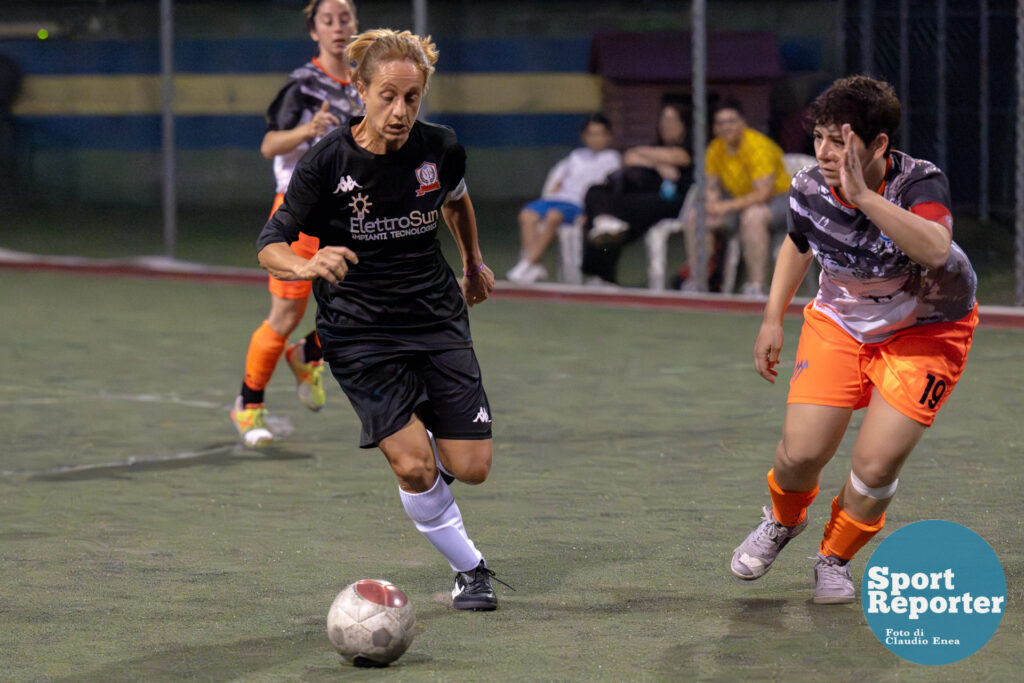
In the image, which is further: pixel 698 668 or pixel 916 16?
pixel 916 16

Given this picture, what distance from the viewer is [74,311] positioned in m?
12.6

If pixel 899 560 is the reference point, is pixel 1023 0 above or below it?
above

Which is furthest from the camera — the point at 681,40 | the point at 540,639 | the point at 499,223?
the point at 499,223

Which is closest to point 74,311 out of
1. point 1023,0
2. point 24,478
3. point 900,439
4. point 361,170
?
point 24,478

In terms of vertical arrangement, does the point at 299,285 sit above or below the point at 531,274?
above

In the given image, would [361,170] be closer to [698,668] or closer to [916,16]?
[698,668]

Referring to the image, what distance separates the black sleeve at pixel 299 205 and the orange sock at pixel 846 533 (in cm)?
182

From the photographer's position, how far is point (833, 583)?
17.1 feet

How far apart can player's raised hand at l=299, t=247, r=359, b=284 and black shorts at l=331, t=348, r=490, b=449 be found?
479 mm

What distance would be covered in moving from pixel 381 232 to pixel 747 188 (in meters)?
7.35

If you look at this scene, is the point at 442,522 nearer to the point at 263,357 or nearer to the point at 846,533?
the point at 846,533

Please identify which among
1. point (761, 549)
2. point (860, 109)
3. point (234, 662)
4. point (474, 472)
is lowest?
point (234, 662)

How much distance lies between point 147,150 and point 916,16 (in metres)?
10.6

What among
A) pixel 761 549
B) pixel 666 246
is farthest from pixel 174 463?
pixel 666 246
